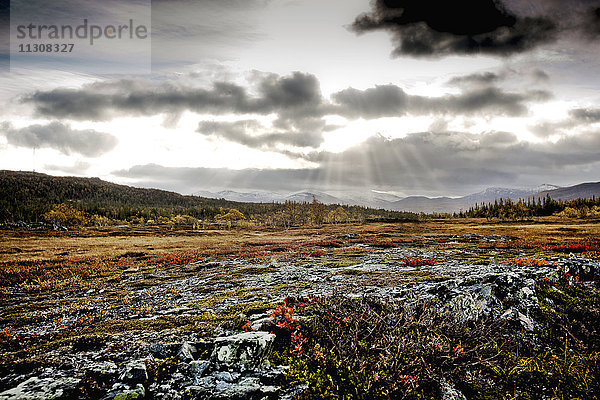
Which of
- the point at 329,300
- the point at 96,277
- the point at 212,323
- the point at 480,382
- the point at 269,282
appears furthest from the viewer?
the point at 96,277

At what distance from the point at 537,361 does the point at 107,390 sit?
11.2m

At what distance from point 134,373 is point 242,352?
263cm

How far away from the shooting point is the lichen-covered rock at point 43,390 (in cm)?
561

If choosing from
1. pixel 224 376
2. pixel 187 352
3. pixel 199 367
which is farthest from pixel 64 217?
pixel 224 376

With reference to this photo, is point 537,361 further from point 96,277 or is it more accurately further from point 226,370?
point 96,277

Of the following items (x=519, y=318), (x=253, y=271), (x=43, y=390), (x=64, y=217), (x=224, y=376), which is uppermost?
(x=519, y=318)

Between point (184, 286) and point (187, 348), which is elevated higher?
point (187, 348)

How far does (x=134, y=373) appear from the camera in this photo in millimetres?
6445

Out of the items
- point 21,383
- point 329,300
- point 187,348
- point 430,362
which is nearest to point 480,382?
point 430,362

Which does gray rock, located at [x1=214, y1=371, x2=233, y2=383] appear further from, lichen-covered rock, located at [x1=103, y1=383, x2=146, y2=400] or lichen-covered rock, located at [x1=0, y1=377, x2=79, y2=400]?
lichen-covered rock, located at [x1=0, y1=377, x2=79, y2=400]

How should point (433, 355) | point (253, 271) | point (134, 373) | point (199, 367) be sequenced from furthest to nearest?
point (253, 271)
point (199, 367)
point (433, 355)
point (134, 373)

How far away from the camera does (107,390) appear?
19.9 ft

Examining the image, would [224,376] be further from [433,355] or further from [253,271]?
[253,271]

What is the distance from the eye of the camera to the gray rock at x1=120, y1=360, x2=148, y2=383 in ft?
20.8
